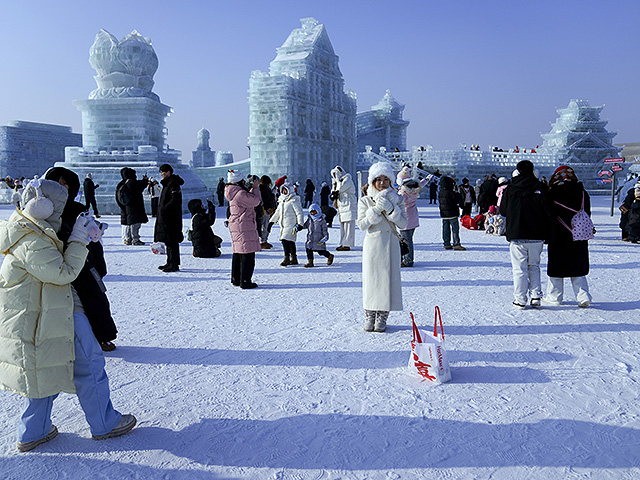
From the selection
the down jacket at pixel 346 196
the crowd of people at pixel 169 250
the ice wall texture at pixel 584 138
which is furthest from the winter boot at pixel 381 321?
the ice wall texture at pixel 584 138

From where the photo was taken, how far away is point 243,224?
6855 mm

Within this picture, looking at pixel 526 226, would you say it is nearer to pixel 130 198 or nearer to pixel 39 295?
pixel 39 295

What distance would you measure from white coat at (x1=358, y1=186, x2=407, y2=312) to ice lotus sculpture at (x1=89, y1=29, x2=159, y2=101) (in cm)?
2028

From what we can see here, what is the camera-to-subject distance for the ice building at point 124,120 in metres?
20.4

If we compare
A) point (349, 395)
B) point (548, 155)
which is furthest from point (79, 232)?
point (548, 155)

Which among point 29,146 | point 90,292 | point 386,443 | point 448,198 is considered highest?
point 29,146

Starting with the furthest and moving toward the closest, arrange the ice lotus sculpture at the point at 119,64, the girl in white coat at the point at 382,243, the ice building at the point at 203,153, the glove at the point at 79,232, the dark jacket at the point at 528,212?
1. the ice building at the point at 203,153
2. the ice lotus sculpture at the point at 119,64
3. the dark jacket at the point at 528,212
4. the girl in white coat at the point at 382,243
5. the glove at the point at 79,232

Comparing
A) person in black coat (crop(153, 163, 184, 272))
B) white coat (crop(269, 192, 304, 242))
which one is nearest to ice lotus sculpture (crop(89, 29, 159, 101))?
Answer: person in black coat (crop(153, 163, 184, 272))

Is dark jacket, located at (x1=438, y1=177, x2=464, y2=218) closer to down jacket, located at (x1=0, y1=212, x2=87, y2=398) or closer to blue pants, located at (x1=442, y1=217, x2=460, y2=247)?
blue pants, located at (x1=442, y1=217, x2=460, y2=247)

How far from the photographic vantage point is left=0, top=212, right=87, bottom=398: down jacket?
2.57 m

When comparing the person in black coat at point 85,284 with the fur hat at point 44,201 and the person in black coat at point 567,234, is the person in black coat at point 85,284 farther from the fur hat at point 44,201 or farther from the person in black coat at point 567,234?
the person in black coat at point 567,234

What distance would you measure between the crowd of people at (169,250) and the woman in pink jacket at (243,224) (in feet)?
0.05

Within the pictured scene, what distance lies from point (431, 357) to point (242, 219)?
12.9 feet

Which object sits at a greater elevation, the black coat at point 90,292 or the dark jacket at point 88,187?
the dark jacket at point 88,187
